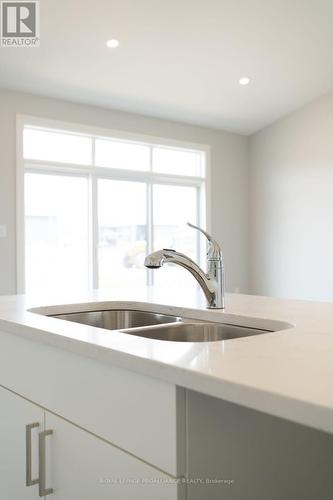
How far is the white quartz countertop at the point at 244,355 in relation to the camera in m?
0.69

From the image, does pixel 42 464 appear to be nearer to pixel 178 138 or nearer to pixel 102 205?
pixel 102 205

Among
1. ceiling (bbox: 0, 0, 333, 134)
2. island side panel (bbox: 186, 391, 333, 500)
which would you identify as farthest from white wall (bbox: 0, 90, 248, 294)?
island side panel (bbox: 186, 391, 333, 500)

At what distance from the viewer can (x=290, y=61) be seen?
5223 millimetres

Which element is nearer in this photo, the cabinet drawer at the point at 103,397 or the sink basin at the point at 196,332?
the cabinet drawer at the point at 103,397

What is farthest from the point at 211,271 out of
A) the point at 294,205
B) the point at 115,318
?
the point at 294,205

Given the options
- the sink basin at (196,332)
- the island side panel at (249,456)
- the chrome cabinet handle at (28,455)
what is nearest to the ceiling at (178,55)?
the sink basin at (196,332)

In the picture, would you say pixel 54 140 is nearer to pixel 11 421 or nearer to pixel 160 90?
pixel 160 90

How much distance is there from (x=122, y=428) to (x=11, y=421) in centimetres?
55

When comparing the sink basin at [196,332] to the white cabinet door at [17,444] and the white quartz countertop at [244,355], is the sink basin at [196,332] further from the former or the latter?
the white cabinet door at [17,444]

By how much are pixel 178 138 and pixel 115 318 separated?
4.87 meters

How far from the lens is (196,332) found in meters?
1.61

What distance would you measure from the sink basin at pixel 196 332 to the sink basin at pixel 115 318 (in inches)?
9.6

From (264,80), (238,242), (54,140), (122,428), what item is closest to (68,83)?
(54,140)

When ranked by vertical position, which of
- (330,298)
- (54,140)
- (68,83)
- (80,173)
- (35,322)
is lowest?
(330,298)
